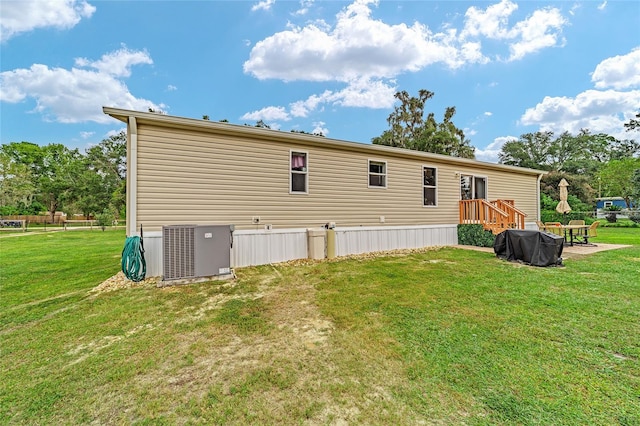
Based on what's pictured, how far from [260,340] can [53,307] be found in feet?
10.8

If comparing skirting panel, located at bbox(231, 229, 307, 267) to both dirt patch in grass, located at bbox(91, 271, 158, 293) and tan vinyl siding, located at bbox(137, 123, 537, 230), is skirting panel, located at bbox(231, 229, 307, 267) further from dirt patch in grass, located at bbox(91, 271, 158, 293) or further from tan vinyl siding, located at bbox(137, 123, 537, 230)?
dirt patch in grass, located at bbox(91, 271, 158, 293)

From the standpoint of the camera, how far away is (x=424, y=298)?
3.92 m

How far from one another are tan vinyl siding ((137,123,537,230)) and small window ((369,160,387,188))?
0.14 meters

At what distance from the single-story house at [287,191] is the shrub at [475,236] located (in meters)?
0.22

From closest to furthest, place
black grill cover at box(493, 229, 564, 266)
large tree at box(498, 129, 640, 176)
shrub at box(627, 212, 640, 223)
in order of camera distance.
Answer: black grill cover at box(493, 229, 564, 266), shrub at box(627, 212, 640, 223), large tree at box(498, 129, 640, 176)

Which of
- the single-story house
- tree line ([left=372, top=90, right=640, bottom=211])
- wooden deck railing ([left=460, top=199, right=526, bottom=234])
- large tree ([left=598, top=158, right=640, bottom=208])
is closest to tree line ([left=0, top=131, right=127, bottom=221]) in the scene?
the single-story house

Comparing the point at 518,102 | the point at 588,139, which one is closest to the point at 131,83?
the point at 518,102

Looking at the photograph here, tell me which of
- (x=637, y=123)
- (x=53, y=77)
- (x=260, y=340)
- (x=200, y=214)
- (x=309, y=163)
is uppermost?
(x=53, y=77)

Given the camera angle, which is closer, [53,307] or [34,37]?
[53,307]

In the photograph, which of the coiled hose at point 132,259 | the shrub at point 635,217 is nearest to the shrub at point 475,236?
the coiled hose at point 132,259

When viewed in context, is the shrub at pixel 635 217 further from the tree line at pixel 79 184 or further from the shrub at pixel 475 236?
the tree line at pixel 79 184

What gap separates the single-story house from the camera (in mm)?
5320

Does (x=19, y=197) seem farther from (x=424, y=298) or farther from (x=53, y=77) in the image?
(x=424, y=298)

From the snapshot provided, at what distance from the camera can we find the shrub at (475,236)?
27.9 feet
